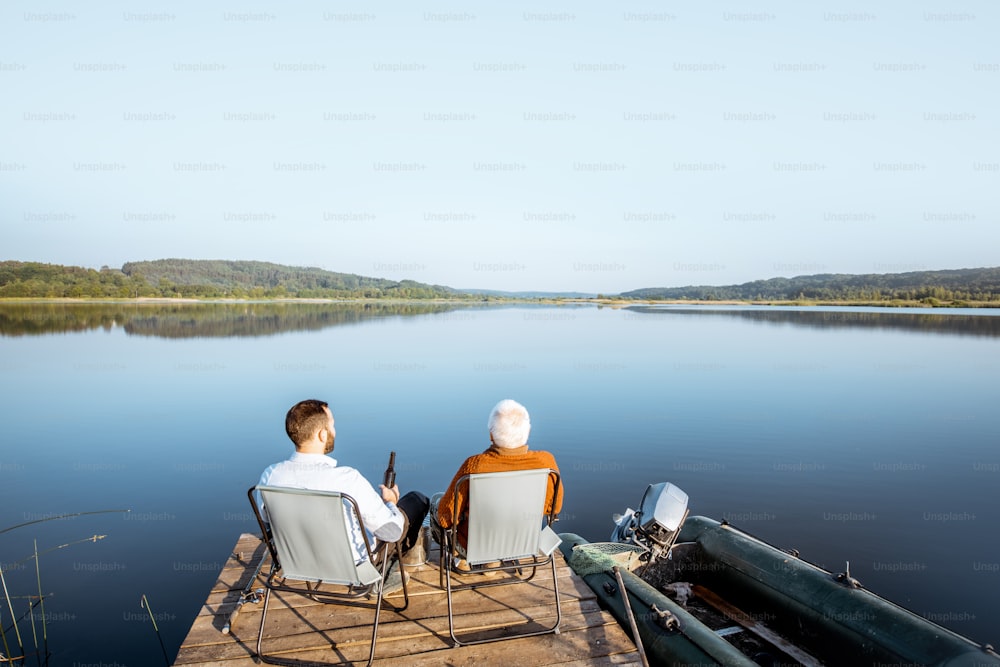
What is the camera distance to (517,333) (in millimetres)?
41125

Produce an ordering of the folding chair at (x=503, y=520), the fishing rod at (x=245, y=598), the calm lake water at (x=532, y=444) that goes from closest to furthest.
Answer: the folding chair at (x=503, y=520), the fishing rod at (x=245, y=598), the calm lake water at (x=532, y=444)

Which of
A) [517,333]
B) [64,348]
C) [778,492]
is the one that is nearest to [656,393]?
[778,492]

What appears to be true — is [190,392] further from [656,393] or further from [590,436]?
[656,393]

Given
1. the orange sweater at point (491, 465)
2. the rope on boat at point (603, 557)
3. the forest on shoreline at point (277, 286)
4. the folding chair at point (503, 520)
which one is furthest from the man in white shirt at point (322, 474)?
the forest on shoreline at point (277, 286)

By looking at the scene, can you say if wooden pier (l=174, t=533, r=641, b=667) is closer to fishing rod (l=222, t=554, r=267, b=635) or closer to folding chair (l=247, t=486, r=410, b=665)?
fishing rod (l=222, t=554, r=267, b=635)

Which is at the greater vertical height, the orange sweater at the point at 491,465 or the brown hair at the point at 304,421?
the brown hair at the point at 304,421

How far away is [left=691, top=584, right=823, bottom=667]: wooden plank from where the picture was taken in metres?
4.00

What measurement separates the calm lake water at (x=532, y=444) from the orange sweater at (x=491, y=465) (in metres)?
3.30

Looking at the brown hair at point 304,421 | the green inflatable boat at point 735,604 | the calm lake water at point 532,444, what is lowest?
the calm lake water at point 532,444

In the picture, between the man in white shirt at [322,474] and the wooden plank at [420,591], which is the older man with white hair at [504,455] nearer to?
the man in white shirt at [322,474]

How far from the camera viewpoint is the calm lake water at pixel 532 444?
244 inches

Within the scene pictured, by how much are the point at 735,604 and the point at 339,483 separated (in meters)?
3.71

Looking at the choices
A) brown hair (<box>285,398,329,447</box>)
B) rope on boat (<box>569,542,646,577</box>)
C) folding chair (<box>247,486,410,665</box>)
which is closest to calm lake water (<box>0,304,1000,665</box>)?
rope on boat (<box>569,542,646,577</box>)

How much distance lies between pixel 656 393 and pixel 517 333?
24.3m
